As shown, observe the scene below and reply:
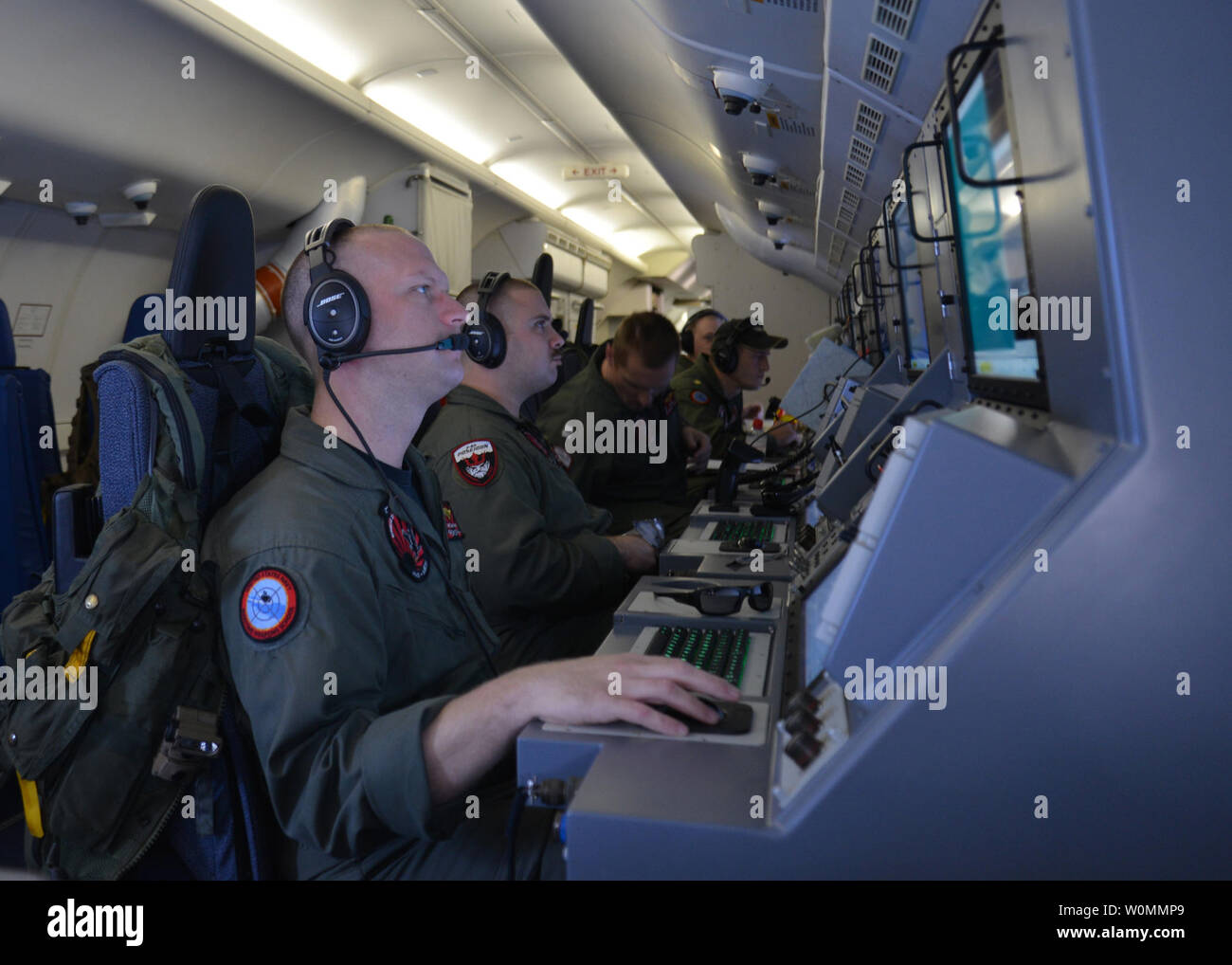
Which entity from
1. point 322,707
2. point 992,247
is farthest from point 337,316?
point 992,247

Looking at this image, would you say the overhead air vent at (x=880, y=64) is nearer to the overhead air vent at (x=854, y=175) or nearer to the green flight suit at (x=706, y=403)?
the overhead air vent at (x=854, y=175)

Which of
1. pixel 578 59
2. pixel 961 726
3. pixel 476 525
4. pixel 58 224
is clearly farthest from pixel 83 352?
pixel 961 726

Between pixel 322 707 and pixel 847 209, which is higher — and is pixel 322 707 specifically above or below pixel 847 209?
below

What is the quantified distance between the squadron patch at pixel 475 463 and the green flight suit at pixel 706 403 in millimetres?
3047

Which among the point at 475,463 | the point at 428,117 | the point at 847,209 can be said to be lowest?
the point at 475,463

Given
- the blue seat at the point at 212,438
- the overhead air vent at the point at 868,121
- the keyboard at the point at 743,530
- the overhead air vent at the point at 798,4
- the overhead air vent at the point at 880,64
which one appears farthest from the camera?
the keyboard at the point at 743,530

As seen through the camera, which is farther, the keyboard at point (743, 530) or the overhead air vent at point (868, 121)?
the keyboard at point (743, 530)

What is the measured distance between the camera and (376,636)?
141 centimetres

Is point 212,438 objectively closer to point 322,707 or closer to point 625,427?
point 322,707

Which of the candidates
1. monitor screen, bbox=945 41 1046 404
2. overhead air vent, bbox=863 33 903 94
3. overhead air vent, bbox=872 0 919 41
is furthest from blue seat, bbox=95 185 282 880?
overhead air vent, bbox=863 33 903 94

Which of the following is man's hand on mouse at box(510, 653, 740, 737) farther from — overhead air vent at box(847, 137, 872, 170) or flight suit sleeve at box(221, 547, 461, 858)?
overhead air vent at box(847, 137, 872, 170)

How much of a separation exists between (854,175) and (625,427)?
4.77 ft

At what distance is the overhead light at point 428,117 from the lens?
6.52 metres

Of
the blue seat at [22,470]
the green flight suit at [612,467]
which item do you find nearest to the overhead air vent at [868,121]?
the green flight suit at [612,467]
